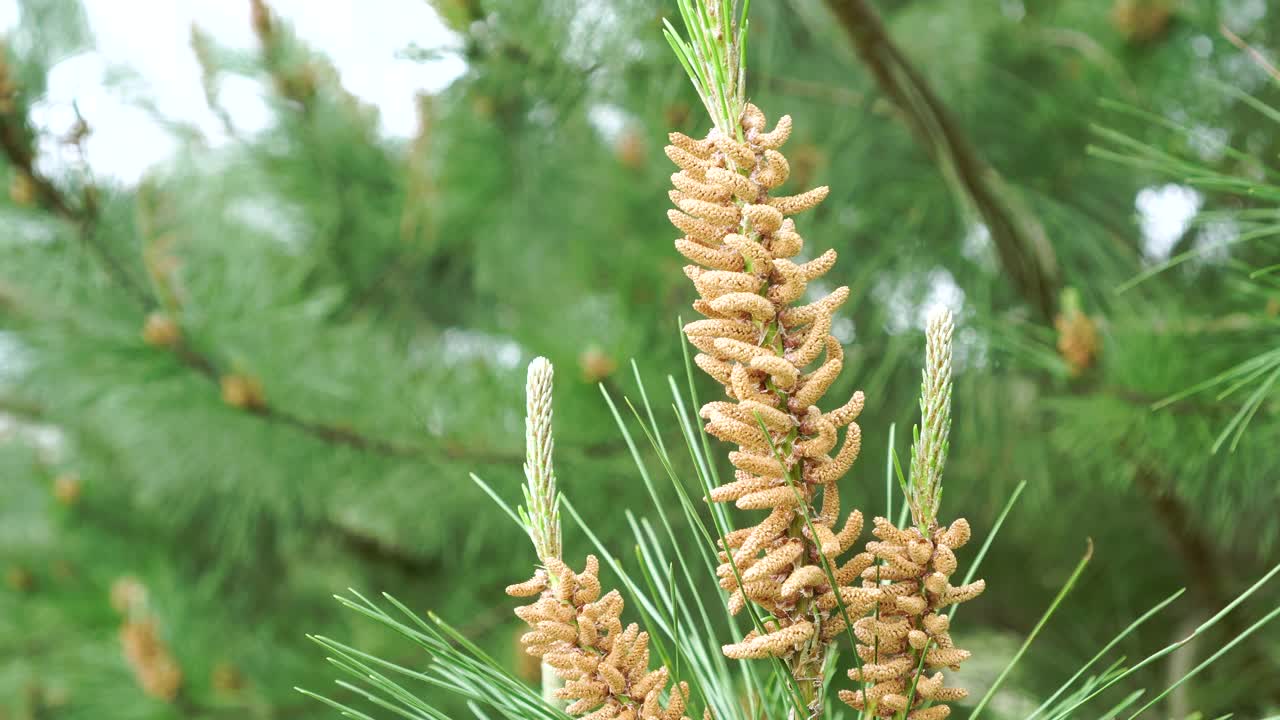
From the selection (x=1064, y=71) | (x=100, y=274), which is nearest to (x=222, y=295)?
(x=100, y=274)

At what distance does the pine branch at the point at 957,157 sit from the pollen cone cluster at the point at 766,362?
568 millimetres

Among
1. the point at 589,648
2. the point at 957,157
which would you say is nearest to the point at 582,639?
the point at 589,648

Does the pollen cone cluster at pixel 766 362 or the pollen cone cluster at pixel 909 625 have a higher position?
the pollen cone cluster at pixel 766 362

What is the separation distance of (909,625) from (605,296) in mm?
1130

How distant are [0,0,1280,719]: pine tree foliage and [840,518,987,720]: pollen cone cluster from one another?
0.29 m

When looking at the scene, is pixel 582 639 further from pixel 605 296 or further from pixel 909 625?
pixel 605 296

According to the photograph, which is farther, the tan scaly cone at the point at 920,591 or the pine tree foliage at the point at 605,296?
the pine tree foliage at the point at 605,296

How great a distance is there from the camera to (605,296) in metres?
1.40

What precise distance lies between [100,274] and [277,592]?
105cm

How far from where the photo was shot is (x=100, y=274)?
3.55 ft

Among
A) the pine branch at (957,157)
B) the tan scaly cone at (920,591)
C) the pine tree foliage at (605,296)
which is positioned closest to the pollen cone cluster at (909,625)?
the tan scaly cone at (920,591)

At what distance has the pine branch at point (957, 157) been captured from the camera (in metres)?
0.81

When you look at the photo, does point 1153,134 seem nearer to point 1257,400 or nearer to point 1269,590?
point 1269,590

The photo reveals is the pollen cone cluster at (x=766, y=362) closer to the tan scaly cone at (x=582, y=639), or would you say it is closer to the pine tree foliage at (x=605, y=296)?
the tan scaly cone at (x=582, y=639)
